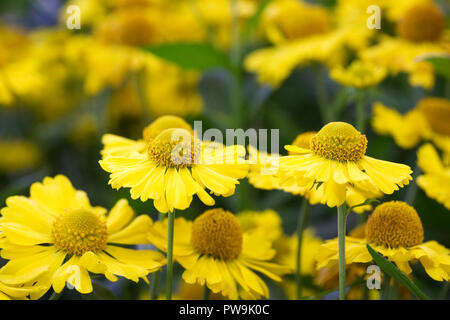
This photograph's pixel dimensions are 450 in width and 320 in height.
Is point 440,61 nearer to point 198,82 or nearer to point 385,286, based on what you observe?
point 385,286

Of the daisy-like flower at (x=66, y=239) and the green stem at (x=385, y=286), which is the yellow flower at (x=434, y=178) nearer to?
the green stem at (x=385, y=286)

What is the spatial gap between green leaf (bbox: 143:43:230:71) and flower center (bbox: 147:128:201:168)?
1.03ft

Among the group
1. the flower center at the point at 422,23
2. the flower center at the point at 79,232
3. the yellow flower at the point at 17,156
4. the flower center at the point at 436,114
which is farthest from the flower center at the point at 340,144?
the yellow flower at the point at 17,156

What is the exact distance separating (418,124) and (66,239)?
515 millimetres

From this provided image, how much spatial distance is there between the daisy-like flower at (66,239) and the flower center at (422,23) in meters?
0.60

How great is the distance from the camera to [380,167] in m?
0.50

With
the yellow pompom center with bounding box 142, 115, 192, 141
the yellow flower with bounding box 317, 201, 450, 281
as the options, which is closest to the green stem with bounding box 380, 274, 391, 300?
the yellow flower with bounding box 317, 201, 450, 281

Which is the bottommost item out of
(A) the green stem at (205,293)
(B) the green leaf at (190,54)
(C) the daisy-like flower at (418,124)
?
(A) the green stem at (205,293)

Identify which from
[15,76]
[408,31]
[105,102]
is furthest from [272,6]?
[15,76]

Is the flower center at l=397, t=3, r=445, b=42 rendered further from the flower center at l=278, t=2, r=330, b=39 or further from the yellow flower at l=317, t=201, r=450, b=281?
the yellow flower at l=317, t=201, r=450, b=281

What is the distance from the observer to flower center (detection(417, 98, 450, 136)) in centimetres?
80

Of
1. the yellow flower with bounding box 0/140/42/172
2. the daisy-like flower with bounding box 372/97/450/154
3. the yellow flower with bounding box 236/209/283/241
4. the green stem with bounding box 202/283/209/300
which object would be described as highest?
the yellow flower with bounding box 0/140/42/172

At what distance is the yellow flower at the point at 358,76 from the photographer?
2.41ft
